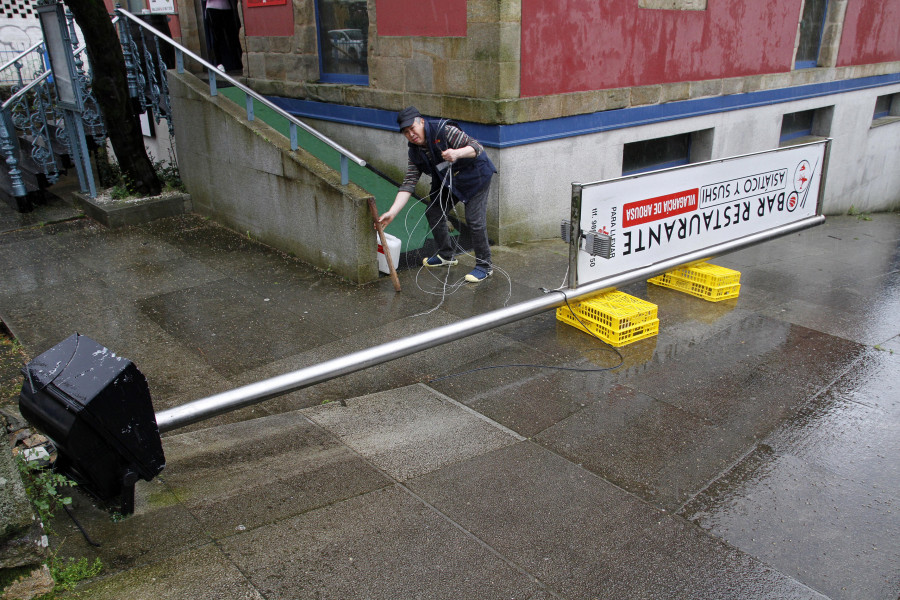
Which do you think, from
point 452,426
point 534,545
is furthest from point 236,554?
point 452,426

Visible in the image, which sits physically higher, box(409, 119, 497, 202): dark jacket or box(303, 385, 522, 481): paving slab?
box(409, 119, 497, 202): dark jacket

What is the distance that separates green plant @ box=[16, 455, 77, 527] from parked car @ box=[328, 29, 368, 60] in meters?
7.46

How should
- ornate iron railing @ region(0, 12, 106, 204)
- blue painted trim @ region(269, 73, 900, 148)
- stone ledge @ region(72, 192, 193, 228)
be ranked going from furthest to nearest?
ornate iron railing @ region(0, 12, 106, 204) < stone ledge @ region(72, 192, 193, 228) < blue painted trim @ region(269, 73, 900, 148)

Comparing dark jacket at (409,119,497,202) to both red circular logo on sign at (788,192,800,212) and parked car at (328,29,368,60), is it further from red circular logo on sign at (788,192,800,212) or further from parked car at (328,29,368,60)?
parked car at (328,29,368,60)

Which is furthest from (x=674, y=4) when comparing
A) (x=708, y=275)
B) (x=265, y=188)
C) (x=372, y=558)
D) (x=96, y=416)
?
(x=96, y=416)

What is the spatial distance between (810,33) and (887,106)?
4608 millimetres

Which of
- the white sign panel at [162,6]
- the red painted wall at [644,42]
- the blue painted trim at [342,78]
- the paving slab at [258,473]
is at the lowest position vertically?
the paving slab at [258,473]

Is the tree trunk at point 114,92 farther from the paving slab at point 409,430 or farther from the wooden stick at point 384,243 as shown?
the paving slab at point 409,430

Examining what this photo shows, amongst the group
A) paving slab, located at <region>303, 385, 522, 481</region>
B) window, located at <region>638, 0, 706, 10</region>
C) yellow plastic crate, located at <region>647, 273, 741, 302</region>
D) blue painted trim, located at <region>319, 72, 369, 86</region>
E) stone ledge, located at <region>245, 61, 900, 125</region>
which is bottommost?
yellow plastic crate, located at <region>647, 273, 741, 302</region>

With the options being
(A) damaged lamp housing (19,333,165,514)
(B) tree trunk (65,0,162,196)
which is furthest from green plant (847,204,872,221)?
(A) damaged lamp housing (19,333,165,514)

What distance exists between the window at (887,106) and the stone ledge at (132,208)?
14541 millimetres

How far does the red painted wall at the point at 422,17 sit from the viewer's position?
25.2ft

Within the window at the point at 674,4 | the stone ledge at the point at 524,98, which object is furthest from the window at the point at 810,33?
the window at the point at 674,4

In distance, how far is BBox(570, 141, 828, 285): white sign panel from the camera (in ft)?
17.9
